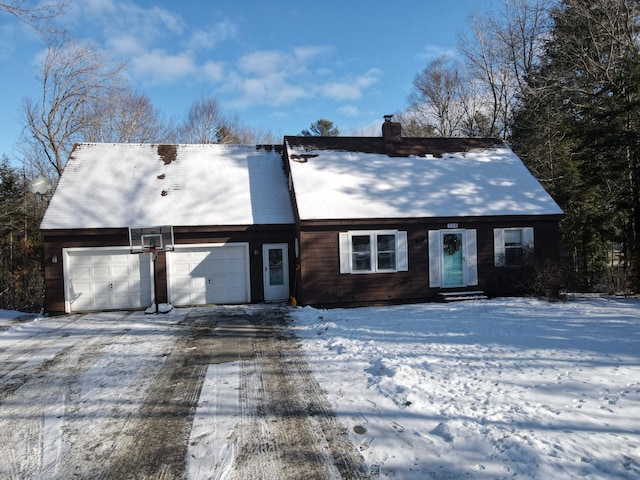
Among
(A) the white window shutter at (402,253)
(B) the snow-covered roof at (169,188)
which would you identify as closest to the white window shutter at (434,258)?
(A) the white window shutter at (402,253)

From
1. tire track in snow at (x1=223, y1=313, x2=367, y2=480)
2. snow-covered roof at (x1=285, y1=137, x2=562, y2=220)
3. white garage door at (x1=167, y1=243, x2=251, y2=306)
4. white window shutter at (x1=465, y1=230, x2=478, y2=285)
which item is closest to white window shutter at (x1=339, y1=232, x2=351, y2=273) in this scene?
snow-covered roof at (x1=285, y1=137, x2=562, y2=220)

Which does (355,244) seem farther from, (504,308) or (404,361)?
(404,361)

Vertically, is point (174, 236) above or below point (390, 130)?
below

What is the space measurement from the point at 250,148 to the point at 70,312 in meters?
8.97

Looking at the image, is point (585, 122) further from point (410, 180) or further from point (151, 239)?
point (151, 239)

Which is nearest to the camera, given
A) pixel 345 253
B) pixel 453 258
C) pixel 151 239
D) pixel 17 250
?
pixel 151 239

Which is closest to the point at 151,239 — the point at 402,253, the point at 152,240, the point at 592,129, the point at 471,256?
the point at 152,240

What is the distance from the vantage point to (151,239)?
12000 millimetres

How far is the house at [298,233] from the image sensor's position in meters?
12.5

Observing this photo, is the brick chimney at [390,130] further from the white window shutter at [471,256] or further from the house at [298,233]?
the white window shutter at [471,256]

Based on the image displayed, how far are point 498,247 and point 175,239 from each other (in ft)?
35.1

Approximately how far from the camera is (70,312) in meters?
12.7

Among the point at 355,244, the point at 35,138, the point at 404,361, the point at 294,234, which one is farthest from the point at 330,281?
the point at 35,138

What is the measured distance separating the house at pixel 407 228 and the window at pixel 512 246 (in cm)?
3
